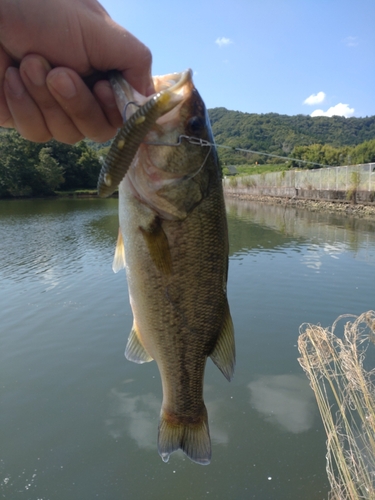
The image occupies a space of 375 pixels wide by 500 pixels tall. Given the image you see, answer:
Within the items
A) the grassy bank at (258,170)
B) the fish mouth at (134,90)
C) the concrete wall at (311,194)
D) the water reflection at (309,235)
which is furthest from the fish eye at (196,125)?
the grassy bank at (258,170)

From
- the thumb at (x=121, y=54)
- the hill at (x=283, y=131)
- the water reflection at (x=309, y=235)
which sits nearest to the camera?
the thumb at (x=121, y=54)

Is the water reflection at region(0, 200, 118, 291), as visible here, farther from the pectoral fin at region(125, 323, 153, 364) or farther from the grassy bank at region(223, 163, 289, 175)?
the grassy bank at region(223, 163, 289, 175)

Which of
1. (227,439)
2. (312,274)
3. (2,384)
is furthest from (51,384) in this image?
(312,274)

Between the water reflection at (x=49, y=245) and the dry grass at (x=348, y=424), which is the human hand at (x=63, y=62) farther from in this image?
the water reflection at (x=49, y=245)

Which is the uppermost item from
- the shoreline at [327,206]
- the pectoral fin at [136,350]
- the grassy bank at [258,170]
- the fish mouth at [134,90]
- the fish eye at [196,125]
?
the grassy bank at [258,170]

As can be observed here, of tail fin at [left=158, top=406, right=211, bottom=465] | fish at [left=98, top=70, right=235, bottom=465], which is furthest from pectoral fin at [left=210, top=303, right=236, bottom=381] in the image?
tail fin at [left=158, top=406, right=211, bottom=465]
